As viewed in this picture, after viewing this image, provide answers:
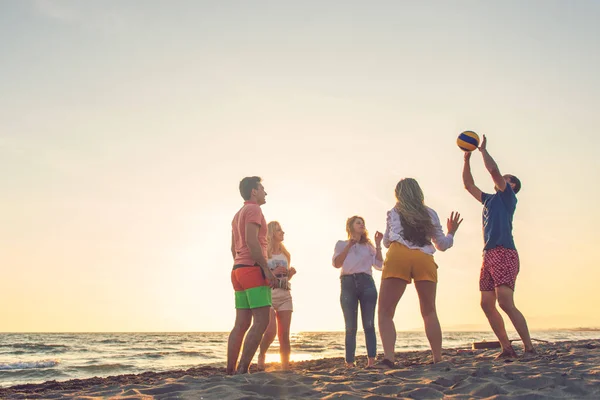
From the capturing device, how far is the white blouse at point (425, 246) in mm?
5750

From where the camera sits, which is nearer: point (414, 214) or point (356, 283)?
point (414, 214)

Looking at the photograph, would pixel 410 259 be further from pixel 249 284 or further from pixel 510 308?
pixel 249 284

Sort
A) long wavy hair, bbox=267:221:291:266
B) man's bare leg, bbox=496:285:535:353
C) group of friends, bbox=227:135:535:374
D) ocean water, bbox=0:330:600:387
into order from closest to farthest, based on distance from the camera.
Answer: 1. group of friends, bbox=227:135:535:374
2. man's bare leg, bbox=496:285:535:353
3. long wavy hair, bbox=267:221:291:266
4. ocean water, bbox=0:330:600:387

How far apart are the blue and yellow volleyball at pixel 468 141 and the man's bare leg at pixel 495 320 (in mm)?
1782

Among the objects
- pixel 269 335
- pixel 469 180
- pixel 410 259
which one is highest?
pixel 469 180

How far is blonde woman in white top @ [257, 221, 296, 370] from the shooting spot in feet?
23.2

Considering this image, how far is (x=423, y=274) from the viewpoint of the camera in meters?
5.71

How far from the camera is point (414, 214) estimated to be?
227 inches

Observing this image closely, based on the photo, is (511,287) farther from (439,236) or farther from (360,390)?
(360,390)

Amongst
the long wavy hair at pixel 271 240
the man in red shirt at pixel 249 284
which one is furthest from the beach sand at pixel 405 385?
the long wavy hair at pixel 271 240

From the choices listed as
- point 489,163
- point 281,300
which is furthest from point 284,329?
point 489,163

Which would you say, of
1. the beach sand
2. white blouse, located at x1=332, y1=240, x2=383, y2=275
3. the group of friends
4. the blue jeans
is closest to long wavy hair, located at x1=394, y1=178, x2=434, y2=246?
the group of friends

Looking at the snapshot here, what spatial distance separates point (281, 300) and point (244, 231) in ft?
5.47

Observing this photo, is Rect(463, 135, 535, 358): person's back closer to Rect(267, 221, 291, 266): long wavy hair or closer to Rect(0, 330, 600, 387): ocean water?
Rect(267, 221, 291, 266): long wavy hair
